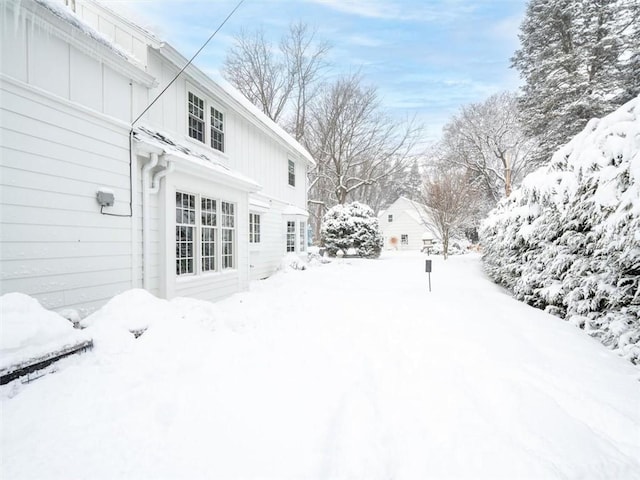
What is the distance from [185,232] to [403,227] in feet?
89.6

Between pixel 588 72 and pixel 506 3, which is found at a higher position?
pixel 588 72

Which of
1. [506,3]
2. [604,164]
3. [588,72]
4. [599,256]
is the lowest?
[599,256]

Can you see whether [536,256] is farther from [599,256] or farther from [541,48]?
[541,48]

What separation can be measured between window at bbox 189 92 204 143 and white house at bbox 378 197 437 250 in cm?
2505

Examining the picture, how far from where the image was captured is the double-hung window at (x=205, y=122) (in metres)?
6.96

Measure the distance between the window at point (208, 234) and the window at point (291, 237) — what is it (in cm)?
671

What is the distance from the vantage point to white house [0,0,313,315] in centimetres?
340

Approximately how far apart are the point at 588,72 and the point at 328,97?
1500 centimetres

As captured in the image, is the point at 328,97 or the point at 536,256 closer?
the point at 536,256

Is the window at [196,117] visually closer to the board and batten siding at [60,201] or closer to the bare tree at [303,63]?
the board and batten siding at [60,201]

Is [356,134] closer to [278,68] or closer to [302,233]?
[278,68]

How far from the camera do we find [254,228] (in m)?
10.2

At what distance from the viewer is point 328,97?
22578 mm

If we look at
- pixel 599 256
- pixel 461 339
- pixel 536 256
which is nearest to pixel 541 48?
pixel 536 256
